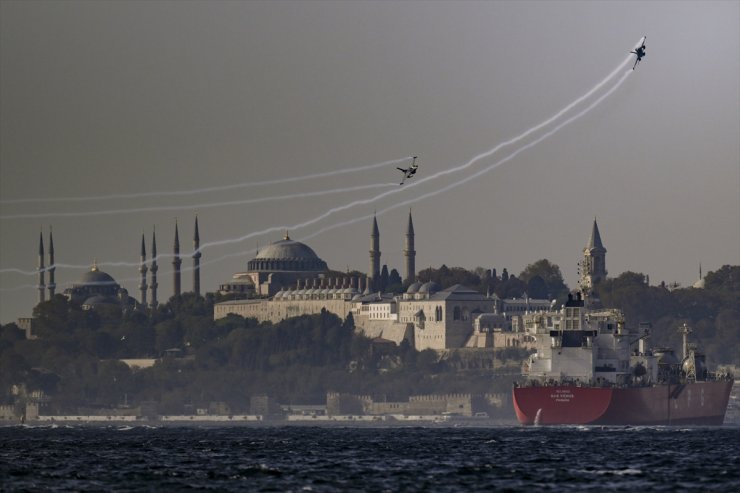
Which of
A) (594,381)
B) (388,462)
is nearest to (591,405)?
(594,381)

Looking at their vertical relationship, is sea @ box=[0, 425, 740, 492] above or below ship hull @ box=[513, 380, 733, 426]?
below

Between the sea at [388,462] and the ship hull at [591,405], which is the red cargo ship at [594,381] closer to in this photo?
the ship hull at [591,405]

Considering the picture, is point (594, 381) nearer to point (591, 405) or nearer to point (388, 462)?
point (591, 405)

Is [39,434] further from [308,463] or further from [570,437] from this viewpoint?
[308,463]

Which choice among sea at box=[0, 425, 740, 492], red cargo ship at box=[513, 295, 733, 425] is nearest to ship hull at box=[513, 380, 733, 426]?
red cargo ship at box=[513, 295, 733, 425]

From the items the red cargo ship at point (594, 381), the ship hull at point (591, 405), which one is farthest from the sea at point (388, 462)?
the red cargo ship at point (594, 381)

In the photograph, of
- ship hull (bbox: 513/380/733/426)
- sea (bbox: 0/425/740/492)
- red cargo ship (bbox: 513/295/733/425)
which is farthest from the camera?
red cargo ship (bbox: 513/295/733/425)

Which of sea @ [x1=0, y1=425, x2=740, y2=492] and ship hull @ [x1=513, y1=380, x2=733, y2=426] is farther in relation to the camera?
ship hull @ [x1=513, y1=380, x2=733, y2=426]

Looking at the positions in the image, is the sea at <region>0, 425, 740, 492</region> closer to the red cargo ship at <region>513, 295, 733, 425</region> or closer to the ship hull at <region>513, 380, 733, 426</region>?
the ship hull at <region>513, 380, 733, 426</region>
